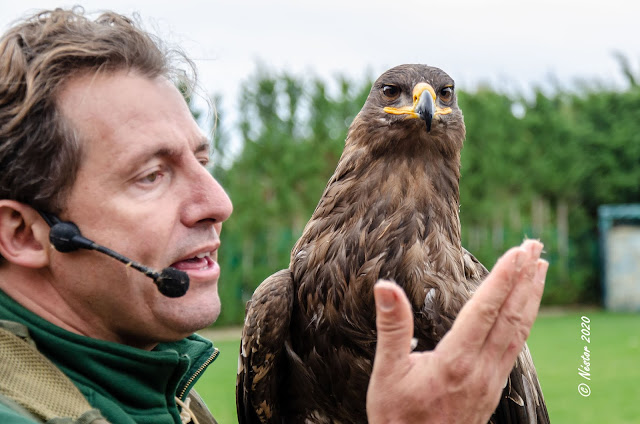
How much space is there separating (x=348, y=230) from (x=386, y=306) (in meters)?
1.61

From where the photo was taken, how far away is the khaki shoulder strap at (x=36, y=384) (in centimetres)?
162

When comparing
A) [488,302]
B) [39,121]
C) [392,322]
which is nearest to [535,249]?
[488,302]

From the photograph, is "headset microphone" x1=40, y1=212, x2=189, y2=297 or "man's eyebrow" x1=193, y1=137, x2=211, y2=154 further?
"man's eyebrow" x1=193, y1=137, x2=211, y2=154

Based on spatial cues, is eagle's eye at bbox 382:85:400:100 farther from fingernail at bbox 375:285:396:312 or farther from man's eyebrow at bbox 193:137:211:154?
fingernail at bbox 375:285:396:312

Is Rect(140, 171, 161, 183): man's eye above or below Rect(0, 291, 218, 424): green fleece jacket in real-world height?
above

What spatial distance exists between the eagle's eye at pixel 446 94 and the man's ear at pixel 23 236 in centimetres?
208

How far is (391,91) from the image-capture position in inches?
135

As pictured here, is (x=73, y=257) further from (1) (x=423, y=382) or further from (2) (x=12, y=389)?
(1) (x=423, y=382)

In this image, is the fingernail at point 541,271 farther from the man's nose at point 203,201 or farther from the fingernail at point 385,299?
the man's nose at point 203,201

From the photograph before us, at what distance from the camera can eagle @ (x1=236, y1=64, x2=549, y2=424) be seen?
3.01 metres

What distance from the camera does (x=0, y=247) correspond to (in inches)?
74.4

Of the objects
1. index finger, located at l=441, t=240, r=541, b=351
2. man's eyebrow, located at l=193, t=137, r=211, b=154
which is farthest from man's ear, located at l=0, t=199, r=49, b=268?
index finger, located at l=441, t=240, r=541, b=351

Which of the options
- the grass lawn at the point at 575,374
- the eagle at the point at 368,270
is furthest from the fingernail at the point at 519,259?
the grass lawn at the point at 575,374

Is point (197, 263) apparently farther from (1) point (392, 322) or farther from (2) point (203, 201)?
(1) point (392, 322)
